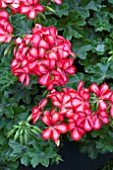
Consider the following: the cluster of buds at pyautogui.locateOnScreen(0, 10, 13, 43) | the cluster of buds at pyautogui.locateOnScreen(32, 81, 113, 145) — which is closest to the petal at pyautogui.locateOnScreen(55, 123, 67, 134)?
the cluster of buds at pyautogui.locateOnScreen(32, 81, 113, 145)

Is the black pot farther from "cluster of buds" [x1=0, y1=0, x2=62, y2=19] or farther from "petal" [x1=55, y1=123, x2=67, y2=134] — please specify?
"cluster of buds" [x1=0, y1=0, x2=62, y2=19]

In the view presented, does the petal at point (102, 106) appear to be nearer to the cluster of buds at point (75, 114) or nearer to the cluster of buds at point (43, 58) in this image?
the cluster of buds at point (75, 114)

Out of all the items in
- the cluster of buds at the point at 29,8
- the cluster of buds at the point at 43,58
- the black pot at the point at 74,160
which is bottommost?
the black pot at the point at 74,160

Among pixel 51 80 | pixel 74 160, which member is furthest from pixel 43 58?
pixel 74 160

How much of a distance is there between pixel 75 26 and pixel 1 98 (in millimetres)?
409

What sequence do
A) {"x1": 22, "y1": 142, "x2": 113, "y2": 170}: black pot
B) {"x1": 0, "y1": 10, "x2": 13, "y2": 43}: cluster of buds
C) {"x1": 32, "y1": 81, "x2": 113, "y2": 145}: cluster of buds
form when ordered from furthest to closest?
{"x1": 22, "y1": 142, "x2": 113, "y2": 170}: black pot → {"x1": 0, "y1": 10, "x2": 13, "y2": 43}: cluster of buds → {"x1": 32, "y1": 81, "x2": 113, "y2": 145}: cluster of buds

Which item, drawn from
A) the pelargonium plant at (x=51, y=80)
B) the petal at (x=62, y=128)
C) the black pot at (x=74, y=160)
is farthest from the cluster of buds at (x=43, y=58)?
the black pot at (x=74, y=160)

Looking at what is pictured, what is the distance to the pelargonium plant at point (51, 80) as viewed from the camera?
1.34 metres

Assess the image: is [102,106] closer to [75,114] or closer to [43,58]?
[75,114]

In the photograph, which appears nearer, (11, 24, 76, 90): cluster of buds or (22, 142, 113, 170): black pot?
(11, 24, 76, 90): cluster of buds

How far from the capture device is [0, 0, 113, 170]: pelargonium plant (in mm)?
1336

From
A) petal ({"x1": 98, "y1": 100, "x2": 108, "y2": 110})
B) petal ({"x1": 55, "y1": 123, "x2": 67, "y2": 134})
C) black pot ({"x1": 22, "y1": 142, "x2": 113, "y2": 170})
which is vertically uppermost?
petal ({"x1": 98, "y1": 100, "x2": 108, "y2": 110})

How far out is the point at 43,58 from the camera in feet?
4.38

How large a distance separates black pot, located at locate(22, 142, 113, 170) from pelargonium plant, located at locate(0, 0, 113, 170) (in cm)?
12
